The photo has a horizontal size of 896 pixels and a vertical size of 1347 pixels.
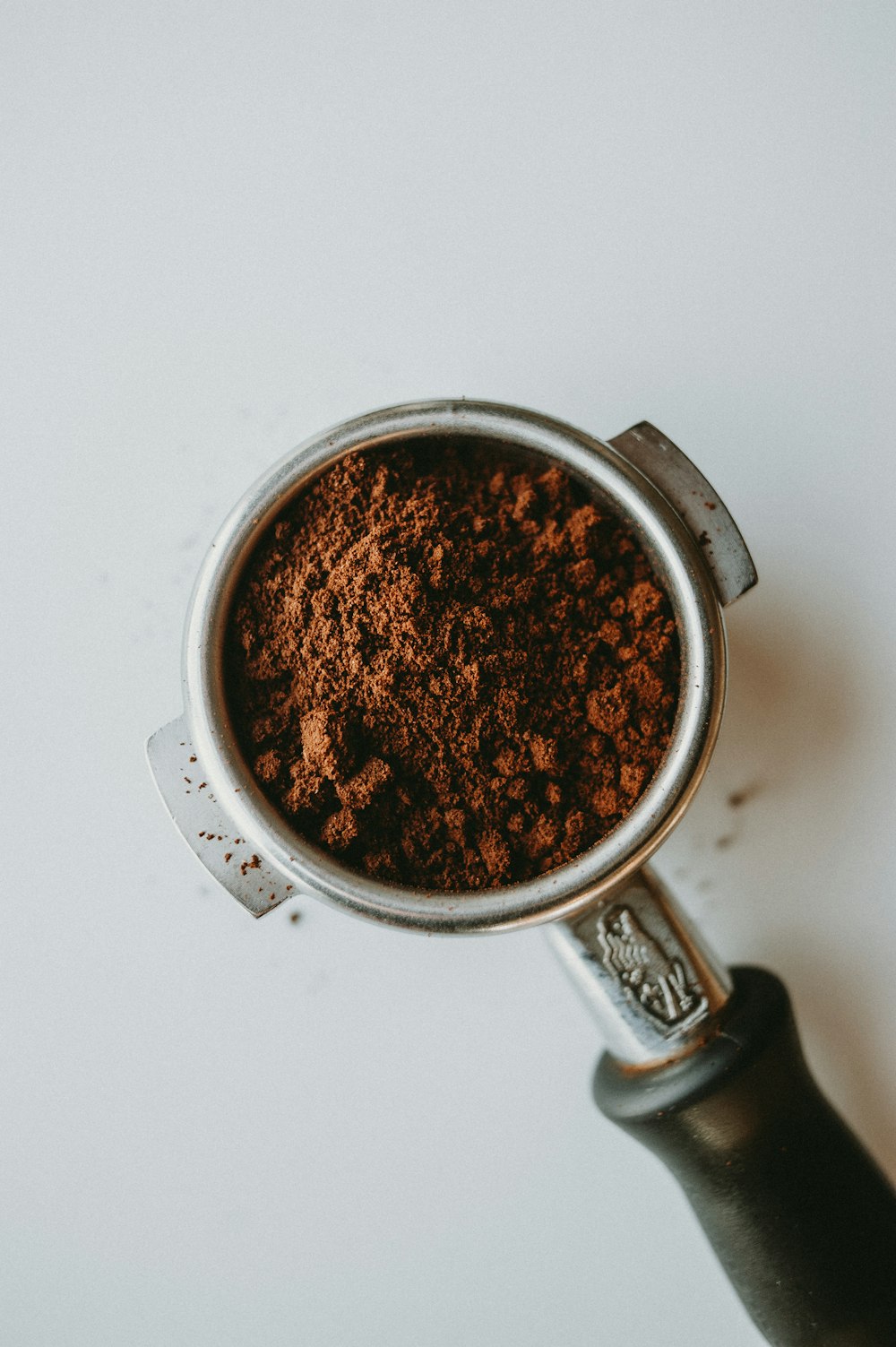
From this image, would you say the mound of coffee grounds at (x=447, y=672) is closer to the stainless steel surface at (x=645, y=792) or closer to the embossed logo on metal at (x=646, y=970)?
the stainless steel surface at (x=645, y=792)

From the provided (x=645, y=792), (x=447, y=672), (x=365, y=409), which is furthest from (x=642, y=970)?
(x=365, y=409)

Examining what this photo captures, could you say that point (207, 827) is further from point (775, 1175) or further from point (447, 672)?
point (775, 1175)

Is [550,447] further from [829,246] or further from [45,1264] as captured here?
[45,1264]

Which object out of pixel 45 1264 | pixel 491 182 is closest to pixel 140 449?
pixel 491 182

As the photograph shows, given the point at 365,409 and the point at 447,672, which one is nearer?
the point at 447,672

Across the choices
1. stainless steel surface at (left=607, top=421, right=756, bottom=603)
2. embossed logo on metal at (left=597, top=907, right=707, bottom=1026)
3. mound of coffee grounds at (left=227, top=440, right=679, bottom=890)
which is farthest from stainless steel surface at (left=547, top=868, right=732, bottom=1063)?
stainless steel surface at (left=607, top=421, right=756, bottom=603)

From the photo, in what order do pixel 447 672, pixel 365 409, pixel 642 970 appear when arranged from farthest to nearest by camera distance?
pixel 365 409 → pixel 642 970 → pixel 447 672

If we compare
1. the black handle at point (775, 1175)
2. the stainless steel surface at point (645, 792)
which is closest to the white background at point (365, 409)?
the black handle at point (775, 1175)
